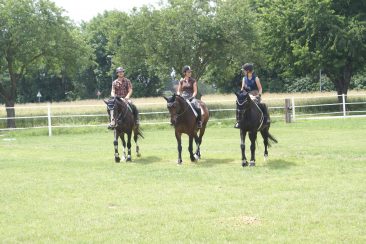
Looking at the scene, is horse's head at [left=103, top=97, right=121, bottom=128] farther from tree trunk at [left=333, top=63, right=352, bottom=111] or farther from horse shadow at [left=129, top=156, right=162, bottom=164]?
tree trunk at [left=333, top=63, right=352, bottom=111]

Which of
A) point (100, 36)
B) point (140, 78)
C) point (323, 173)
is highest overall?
point (100, 36)

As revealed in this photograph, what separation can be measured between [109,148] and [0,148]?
4.22 meters

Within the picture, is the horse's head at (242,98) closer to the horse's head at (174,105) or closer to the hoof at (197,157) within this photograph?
the horse's head at (174,105)

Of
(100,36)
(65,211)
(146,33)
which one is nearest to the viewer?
(65,211)

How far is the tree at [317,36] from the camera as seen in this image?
3112cm

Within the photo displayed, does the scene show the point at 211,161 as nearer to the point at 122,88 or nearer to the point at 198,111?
the point at 198,111

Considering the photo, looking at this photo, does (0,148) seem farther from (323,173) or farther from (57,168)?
(323,173)

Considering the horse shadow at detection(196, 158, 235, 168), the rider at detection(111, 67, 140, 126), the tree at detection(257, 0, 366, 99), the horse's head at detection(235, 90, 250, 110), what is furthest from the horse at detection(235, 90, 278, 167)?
the tree at detection(257, 0, 366, 99)

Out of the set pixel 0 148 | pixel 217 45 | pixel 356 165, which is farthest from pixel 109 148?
pixel 217 45

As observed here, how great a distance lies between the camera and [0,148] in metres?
18.6

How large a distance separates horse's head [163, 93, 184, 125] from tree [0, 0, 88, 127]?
16289 mm

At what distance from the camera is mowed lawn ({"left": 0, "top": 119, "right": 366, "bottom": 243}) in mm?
6379

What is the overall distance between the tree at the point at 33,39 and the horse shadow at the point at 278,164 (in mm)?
17783

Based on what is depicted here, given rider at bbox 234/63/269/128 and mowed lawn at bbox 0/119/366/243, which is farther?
rider at bbox 234/63/269/128
